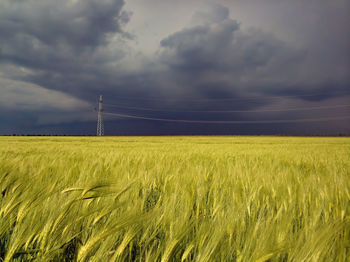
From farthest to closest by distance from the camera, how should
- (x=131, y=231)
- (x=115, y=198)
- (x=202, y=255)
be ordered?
(x=115, y=198) < (x=131, y=231) < (x=202, y=255)

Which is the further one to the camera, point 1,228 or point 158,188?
point 158,188

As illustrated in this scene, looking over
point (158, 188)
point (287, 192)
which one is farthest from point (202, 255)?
point (158, 188)

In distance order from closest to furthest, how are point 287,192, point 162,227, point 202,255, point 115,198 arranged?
point 202,255
point 162,227
point 115,198
point 287,192

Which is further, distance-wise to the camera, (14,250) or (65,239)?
(65,239)

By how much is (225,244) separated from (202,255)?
123 mm

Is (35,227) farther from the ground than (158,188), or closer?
farther from the ground

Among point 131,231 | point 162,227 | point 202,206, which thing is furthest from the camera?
point 202,206

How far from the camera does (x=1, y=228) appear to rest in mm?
915

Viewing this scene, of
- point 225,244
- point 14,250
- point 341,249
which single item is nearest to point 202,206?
point 225,244

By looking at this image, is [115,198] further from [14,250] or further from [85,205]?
[14,250]

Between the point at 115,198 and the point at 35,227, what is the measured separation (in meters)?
0.42

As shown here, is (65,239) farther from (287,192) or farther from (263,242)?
(287,192)

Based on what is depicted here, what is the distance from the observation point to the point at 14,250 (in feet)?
2.44

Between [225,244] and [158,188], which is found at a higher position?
[225,244]
